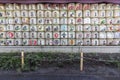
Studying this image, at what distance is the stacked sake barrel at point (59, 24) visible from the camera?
41.0 feet

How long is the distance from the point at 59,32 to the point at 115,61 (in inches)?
104

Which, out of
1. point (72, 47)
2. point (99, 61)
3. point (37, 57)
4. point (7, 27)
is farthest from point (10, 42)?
point (99, 61)

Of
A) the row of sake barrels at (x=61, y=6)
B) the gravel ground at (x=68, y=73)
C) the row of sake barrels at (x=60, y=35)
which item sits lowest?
the gravel ground at (x=68, y=73)

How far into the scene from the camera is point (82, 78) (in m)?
9.99

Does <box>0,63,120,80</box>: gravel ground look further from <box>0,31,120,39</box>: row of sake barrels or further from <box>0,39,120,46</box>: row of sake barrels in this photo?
<box>0,31,120,39</box>: row of sake barrels

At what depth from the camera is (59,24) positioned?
12.6 m

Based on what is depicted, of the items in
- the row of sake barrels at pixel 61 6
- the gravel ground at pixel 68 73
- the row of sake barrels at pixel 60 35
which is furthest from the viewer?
the row of sake barrels at pixel 60 35

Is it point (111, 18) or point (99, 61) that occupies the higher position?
point (111, 18)

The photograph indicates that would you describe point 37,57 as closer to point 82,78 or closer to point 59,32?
point 59,32

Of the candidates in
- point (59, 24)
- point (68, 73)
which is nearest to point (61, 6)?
point (59, 24)

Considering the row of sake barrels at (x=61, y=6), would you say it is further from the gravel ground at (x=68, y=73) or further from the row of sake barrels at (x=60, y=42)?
the gravel ground at (x=68, y=73)

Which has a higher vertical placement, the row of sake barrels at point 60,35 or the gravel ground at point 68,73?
the row of sake barrels at point 60,35

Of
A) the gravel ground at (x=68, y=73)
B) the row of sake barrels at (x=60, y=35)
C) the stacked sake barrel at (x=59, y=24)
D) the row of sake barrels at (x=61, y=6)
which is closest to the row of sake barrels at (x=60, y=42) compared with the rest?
the stacked sake barrel at (x=59, y=24)

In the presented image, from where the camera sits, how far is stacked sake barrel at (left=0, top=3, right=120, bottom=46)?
41.0ft
